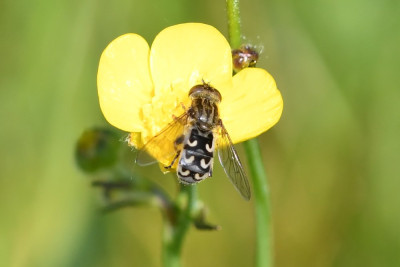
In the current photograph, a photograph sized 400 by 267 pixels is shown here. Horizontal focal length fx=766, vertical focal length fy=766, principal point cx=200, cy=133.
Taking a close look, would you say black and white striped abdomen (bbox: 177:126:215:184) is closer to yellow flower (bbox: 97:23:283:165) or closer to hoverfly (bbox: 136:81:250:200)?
hoverfly (bbox: 136:81:250:200)

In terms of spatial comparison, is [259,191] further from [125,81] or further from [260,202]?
[125,81]

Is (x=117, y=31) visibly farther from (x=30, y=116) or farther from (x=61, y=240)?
(x=61, y=240)

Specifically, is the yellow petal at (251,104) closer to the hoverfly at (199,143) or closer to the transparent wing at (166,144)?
the hoverfly at (199,143)

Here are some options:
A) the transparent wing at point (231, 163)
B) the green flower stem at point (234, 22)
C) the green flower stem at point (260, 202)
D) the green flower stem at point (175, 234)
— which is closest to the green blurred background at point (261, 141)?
the green flower stem at point (175, 234)

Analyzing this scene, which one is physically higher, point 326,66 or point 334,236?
point 326,66

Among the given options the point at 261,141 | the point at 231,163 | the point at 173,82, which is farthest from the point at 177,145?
the point at 261,141

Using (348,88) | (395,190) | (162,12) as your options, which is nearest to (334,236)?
(395,190)
